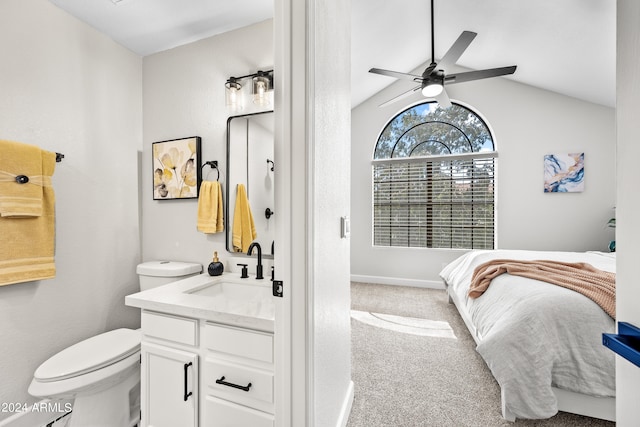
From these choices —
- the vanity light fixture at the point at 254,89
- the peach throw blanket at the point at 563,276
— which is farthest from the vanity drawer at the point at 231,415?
the peach throw blanket at the point at 563,276

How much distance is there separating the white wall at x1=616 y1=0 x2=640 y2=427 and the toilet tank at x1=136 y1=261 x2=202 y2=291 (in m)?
1.96

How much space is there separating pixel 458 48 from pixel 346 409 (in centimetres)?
281

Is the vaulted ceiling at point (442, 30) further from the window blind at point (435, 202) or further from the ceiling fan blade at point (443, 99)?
the window blind at point (435, 202)

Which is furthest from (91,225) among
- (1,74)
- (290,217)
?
(290,217)

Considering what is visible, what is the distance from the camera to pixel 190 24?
176 cm

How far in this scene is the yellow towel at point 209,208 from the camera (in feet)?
5.90

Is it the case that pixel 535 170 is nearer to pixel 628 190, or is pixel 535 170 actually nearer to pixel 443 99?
pixel 443 99

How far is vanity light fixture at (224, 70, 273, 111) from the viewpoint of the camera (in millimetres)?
1714

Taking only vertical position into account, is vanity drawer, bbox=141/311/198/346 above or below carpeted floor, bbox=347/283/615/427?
above

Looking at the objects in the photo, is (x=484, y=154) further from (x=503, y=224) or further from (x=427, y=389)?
(x=427, y=389)

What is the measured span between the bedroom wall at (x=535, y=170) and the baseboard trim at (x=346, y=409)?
281cm

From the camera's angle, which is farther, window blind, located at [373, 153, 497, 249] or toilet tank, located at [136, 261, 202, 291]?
window blind, located at [373, 153, 497, 249]

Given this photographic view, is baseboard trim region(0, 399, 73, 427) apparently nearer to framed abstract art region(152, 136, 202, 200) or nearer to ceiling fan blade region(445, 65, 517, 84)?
framed abstract art region(152, 136, 202, 200)

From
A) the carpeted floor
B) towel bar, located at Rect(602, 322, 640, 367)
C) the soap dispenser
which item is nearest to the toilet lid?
the soap dispenser
